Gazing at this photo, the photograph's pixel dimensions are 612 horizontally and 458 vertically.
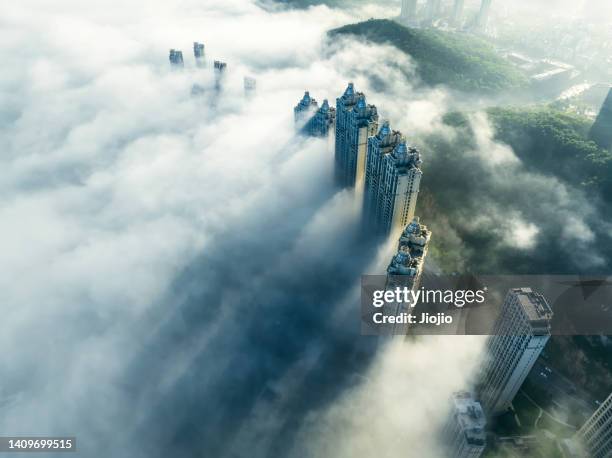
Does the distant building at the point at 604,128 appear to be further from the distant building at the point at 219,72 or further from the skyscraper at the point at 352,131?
the distant building at the point at 219,72

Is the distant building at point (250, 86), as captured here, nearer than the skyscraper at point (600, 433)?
No

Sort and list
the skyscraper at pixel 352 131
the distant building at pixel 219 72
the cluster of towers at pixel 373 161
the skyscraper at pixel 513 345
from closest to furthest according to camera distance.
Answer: the skyscraper at pixel 513 345, the cluster of towers at pixel 373 161, the skyscraper at pixel 352 131, the distant building at pixel 219 72

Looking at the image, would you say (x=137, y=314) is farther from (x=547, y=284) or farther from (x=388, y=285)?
(x=547, y=284)

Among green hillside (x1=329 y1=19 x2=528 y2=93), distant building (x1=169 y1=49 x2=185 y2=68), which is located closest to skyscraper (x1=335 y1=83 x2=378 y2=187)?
green hillside (x1=329 y1=19 x2=528 y2=93)

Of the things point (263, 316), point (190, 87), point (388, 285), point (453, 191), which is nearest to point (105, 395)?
point (263, 316)

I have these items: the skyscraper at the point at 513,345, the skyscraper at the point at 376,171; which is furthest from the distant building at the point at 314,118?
the skyscraper at the point at 513,345

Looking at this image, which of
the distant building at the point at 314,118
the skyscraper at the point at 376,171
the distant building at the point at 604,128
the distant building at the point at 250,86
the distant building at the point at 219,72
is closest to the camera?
the skyscraper at the point at 376,171

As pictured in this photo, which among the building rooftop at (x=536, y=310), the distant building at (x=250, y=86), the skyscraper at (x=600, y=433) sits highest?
the building rooftop at (x=536, y=310)
